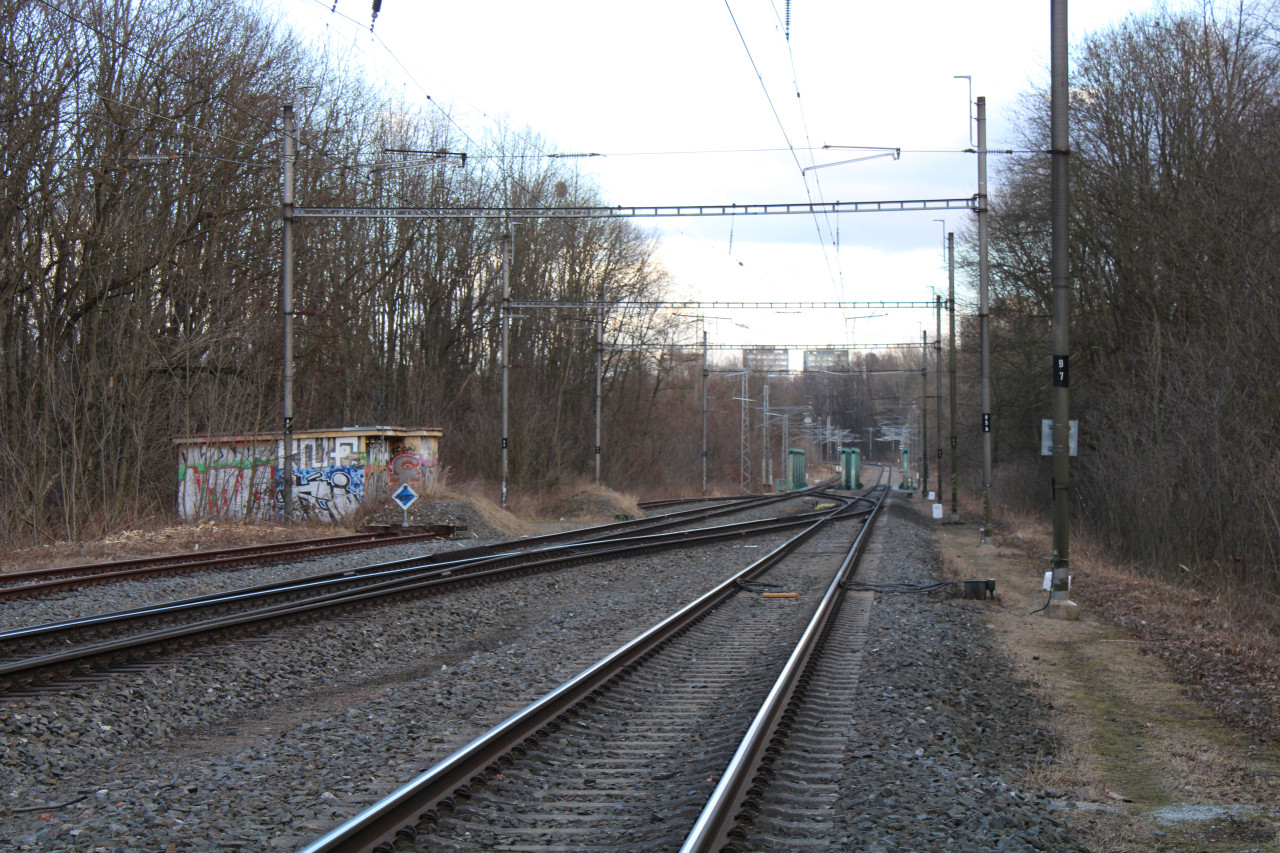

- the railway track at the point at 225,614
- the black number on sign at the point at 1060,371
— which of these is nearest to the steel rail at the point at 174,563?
the railway track at the point at 225,614

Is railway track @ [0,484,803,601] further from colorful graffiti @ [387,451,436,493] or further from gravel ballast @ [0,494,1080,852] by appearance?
colorful graffiti @ [387,451,436,493]

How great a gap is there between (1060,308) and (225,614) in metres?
11.0

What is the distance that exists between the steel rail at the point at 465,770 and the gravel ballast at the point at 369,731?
1.30ft

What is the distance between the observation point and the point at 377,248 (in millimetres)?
40219

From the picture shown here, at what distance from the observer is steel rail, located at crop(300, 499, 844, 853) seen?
4.55 meters

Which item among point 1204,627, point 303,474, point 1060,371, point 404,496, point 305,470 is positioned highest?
point 1060,371

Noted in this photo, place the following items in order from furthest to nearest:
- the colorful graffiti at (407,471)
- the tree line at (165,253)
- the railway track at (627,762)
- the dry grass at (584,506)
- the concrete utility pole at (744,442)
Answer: the concrete utility pole at (744,442) < the dry grass at (584,506) < the colorful graffiti at (407,471) < the tree line at (165,253) < the railway track at (627,762)

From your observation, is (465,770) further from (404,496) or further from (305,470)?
(305,470)

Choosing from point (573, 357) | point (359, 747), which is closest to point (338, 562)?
point (359, 747)

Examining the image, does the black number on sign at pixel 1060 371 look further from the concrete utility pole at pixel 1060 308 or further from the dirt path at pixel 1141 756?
the dirt path at pixel 1141 756

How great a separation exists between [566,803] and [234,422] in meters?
21.8

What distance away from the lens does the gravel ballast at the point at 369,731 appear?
5.10 meters

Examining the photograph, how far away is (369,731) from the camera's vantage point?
7070 millimetres

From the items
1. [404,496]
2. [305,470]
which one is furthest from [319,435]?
[404,496]
